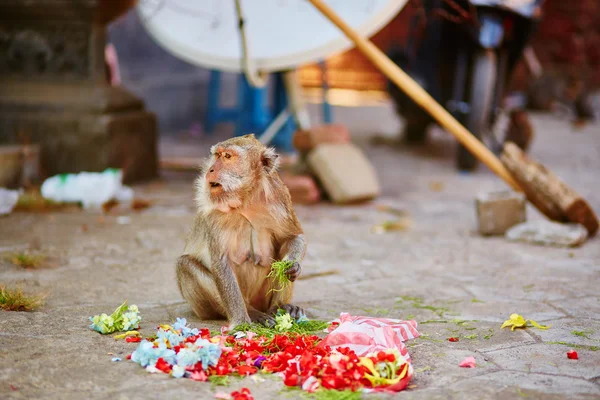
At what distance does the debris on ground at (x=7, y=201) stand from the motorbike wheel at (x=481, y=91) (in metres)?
4.44

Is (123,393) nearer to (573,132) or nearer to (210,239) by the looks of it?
(210,239)

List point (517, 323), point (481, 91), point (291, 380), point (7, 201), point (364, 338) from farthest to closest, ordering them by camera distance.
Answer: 1. point (481, 91)
2. point (7, 201)
3. point (517, 323)
4. point (364, 338)
5. point (291, 380)

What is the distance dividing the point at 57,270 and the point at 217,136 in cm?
610

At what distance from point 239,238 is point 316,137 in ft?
Result: 11.6

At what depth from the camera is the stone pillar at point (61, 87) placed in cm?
693

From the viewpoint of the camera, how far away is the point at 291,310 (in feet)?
12.3

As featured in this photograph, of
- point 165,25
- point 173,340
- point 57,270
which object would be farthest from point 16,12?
point 173,340

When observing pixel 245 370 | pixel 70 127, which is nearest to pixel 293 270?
pixel 245 370

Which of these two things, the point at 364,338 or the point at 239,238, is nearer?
the point at 364,338

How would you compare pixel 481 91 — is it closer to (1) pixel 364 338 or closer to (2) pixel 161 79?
(2) pixel 161 79

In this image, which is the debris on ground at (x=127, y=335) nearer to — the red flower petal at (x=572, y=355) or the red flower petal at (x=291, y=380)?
the red flower petal at (x=291, y=380)

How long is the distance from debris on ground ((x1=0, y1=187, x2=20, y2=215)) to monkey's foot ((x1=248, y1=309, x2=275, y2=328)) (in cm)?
303

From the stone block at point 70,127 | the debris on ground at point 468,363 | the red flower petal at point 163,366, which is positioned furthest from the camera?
the stone block at point 70,127

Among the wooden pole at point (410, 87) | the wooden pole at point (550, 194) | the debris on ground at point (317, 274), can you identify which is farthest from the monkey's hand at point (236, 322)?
the wooden pole at point (550, 194)
